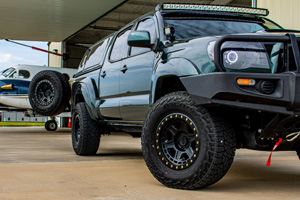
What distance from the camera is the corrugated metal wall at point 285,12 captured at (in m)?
9.56

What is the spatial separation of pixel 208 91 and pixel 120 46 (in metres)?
2.69

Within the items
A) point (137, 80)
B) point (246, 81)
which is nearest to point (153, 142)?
point (246, 81)

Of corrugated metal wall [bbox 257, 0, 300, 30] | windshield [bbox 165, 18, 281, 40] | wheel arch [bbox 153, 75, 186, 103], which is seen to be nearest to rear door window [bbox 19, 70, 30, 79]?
corrugated metal wall [bbox 257, 0, 300, 30]

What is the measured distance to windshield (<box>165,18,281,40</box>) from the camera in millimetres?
4695

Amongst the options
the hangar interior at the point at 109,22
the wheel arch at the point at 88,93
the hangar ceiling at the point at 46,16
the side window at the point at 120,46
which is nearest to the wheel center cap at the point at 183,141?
the side window at the point at 120,46

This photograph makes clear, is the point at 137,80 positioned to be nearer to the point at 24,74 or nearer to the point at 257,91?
the point at 257,91

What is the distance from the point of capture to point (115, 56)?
19.4 ft

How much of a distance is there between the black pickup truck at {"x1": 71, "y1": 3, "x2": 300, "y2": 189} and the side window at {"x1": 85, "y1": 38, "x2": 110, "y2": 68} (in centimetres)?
164

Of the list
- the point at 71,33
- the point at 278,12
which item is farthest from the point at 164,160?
the point at 71,33

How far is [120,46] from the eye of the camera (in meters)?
5.92

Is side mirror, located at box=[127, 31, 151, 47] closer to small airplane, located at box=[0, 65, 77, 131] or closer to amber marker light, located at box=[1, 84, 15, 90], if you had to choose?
small airplane, located at box=[0, 65, 77, 131]

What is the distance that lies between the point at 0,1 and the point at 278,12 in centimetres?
1224

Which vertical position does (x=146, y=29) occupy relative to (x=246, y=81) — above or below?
above

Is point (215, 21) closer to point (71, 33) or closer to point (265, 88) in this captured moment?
point (265, 88)
